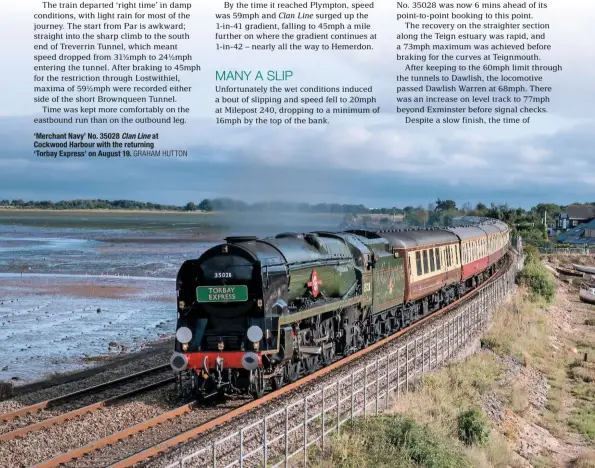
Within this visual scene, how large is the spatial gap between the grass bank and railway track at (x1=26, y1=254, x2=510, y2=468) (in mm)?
2681

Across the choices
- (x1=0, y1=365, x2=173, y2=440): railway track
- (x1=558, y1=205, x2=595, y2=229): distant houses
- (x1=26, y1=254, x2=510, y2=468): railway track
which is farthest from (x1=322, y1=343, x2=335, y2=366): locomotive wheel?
(x1=558, y1=205, x2=595, y2=229): distant houses

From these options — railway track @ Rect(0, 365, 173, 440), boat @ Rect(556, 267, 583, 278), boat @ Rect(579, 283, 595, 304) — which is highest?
railway track @ Rect(0, 365, 173, 440)

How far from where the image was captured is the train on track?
57.0 ft

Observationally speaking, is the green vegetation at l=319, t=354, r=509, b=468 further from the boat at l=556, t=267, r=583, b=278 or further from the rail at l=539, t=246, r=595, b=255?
the rail at l=539, t=246, r=595, b=255

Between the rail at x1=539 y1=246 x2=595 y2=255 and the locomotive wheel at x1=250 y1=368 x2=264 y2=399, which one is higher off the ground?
the locomotive wheel at x1=250 y1=368 x2=264 y2=399

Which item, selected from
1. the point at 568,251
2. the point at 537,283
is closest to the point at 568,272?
the point at 568,251

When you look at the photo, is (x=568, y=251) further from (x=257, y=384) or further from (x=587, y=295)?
(x=257, y=384)

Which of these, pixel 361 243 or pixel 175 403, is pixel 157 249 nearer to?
pixel 361 243

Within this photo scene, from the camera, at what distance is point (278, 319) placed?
57.3 feet

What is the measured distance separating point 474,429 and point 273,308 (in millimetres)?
5679

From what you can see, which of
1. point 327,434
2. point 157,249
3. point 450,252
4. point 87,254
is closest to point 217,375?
point 327,434

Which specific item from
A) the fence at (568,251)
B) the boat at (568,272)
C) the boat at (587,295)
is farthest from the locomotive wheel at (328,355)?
the fence at (568,251)

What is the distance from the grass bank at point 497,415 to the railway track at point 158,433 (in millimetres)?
2681

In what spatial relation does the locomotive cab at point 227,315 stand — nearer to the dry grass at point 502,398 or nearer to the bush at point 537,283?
the dry grass at point 502,398
